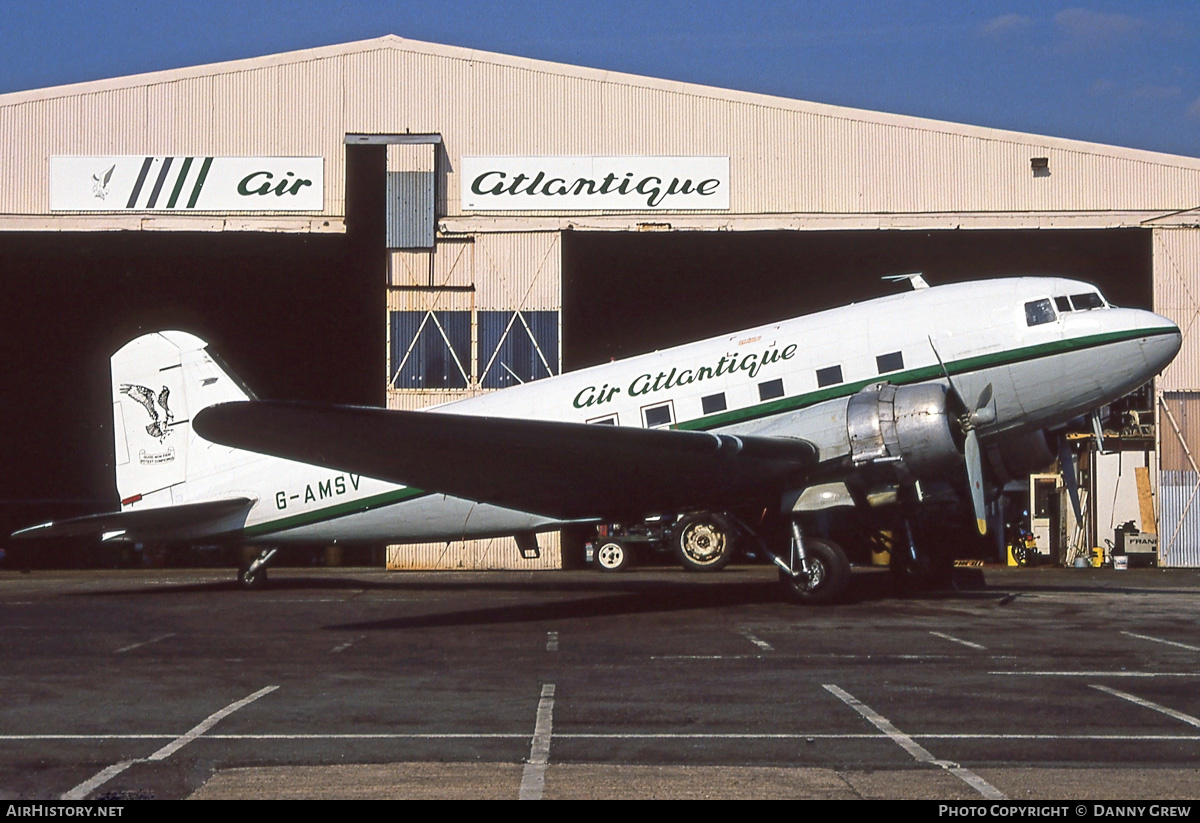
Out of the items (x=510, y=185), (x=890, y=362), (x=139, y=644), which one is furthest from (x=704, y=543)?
(x=139, y=644)

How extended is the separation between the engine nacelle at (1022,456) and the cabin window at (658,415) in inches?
229

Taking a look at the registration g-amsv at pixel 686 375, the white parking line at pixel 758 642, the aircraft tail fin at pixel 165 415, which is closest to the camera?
the white parking line at pixel 758 642

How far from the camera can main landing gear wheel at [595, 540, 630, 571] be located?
33.4 m

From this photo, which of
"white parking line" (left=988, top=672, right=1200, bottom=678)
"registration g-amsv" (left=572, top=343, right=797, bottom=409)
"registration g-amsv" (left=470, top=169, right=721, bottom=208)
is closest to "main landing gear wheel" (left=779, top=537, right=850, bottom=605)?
"registration g-amsv" (left=572, top=343, right=797, bottom=409)

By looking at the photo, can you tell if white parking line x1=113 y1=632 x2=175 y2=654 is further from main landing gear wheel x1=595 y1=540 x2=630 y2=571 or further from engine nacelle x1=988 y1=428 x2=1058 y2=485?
main landing gear wheel x1=595 y1=540 x2=630 y2=571

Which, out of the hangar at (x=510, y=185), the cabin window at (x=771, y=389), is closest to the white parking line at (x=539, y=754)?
the cabin window at (x=771, y=389)

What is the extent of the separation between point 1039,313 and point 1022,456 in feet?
10.2

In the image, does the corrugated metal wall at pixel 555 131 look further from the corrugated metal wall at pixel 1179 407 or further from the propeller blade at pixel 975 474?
the propeller blade at pixel 975 474

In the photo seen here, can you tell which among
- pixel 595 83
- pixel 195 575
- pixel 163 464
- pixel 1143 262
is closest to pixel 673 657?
pixel 163 464

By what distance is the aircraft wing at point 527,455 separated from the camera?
14.8 m

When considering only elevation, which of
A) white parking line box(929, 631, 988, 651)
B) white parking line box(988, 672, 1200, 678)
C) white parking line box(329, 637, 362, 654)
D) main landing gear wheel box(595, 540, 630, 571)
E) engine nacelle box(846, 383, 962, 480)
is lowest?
main landing gear wheel box(595, 540, 630, 571)

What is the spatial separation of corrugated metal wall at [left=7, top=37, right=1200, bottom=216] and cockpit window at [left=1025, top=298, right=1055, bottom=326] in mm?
14964

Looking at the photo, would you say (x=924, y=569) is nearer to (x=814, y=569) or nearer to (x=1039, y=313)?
(x=814, y=569)

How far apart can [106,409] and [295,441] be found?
126 ft
